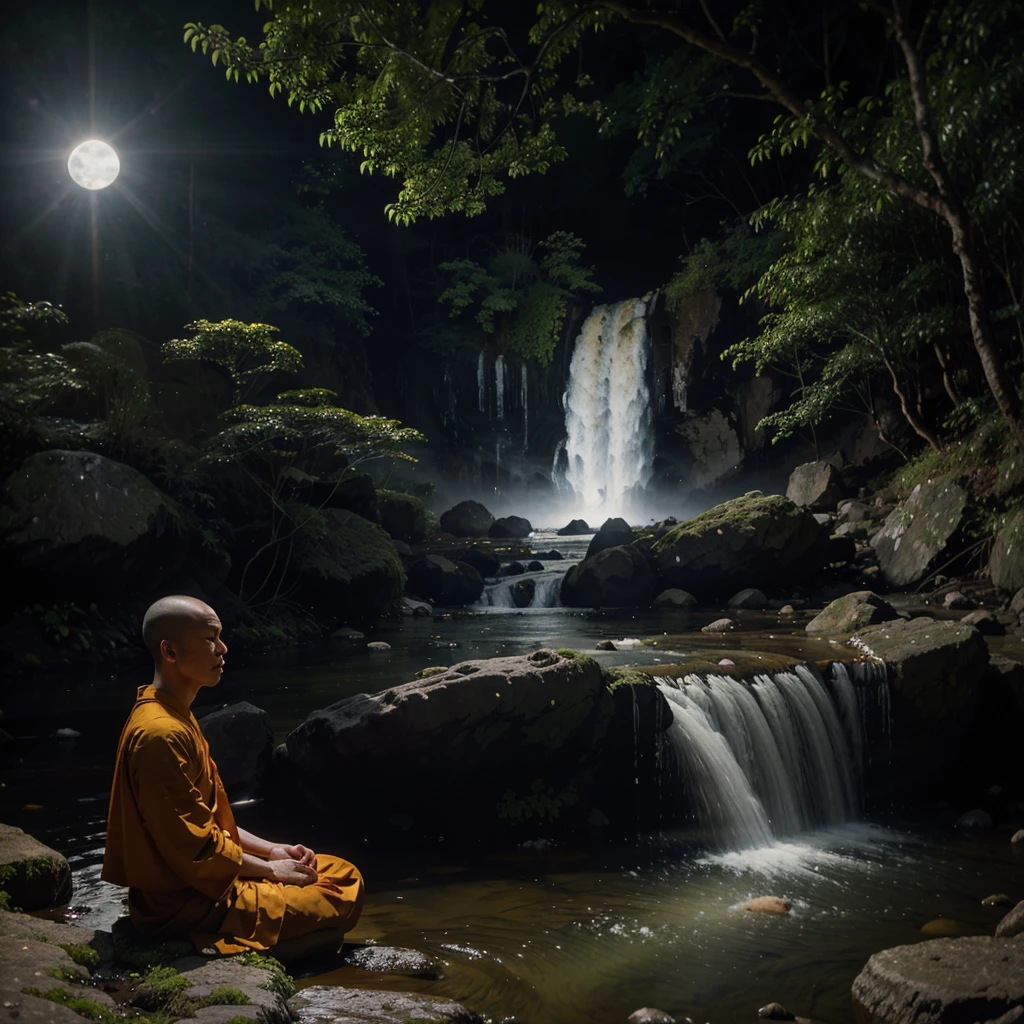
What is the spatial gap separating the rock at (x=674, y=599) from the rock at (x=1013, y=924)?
12073 millimetres

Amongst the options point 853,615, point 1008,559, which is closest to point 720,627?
point 853,615

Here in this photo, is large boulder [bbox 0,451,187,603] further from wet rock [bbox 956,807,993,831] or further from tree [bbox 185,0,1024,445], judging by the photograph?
wet rock [bbox 956,807,993,831]

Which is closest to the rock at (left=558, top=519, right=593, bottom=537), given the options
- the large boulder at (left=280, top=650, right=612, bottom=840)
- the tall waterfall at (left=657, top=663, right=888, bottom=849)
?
the tall waterfall at (left=657, top=663, right=888, bottom=849)

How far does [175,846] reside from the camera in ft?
11.0

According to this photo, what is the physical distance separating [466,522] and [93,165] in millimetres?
14526

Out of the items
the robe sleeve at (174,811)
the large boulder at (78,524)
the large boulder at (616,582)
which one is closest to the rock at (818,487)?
the large boulder at (616,582)

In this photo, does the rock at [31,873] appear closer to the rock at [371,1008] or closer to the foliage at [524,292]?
the rock at [371,1008]

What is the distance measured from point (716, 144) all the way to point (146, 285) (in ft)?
58.2

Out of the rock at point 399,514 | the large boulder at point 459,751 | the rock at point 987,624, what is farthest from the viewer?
the rock at point 399,514

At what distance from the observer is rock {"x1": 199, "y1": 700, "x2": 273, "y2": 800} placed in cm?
692

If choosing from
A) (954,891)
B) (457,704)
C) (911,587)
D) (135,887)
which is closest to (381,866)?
(457,704)

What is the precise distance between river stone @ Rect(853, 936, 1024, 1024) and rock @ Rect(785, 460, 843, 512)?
18.0m

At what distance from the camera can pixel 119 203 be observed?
22219 millimetres

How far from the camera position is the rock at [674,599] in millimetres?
16759
